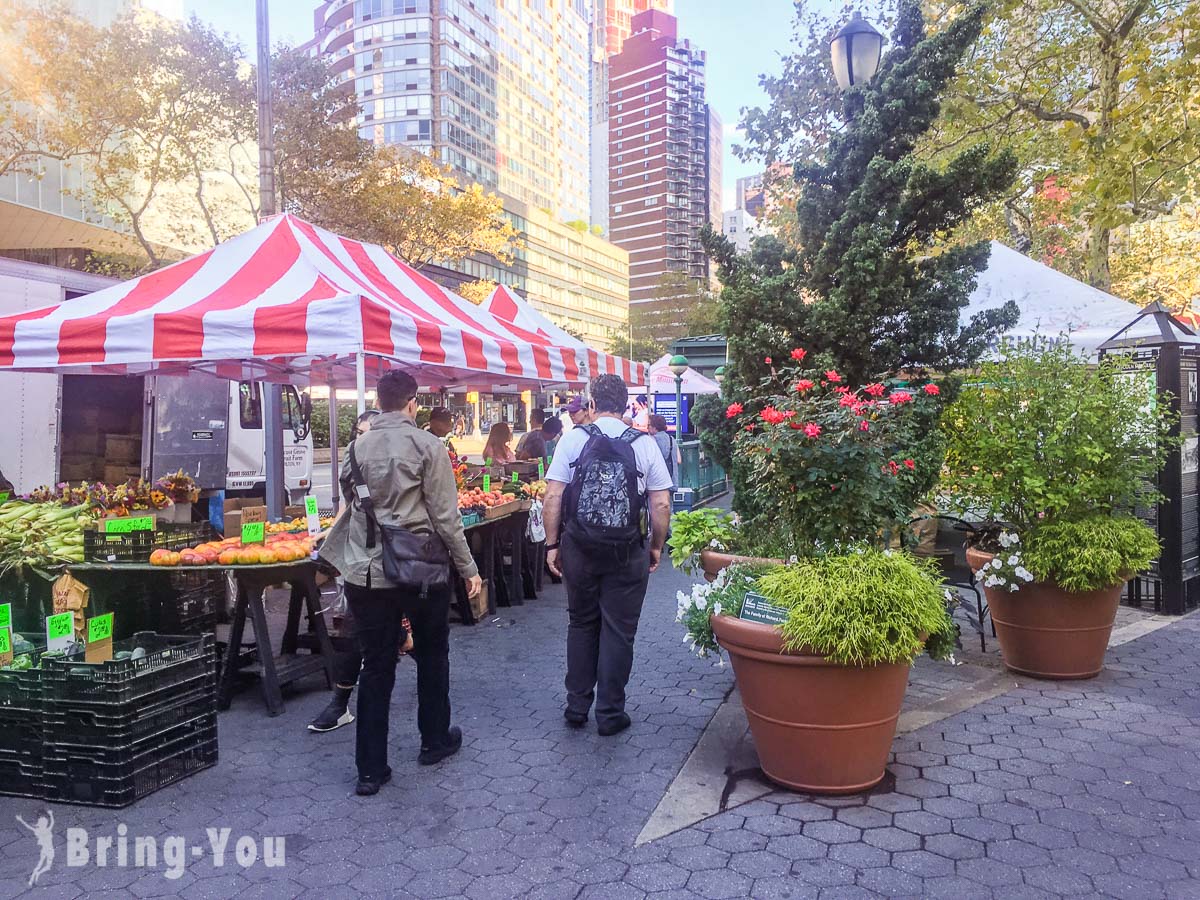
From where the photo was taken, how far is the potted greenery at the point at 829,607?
11.5ft

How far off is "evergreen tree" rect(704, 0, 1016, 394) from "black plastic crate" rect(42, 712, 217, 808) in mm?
4177

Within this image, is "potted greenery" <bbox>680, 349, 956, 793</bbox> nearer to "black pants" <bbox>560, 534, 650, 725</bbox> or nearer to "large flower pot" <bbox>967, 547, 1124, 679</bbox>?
"black pants" <bbox>560, 534, 650, 725</bbox>

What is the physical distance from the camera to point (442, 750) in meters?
4.18

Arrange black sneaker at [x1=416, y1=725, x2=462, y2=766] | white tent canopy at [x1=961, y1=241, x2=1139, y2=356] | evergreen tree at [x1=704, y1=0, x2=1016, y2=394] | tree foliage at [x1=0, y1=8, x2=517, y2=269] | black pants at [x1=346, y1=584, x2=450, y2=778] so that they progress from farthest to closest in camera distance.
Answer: tree foliage at [x1=0, y1=8, x2=517, y2=269]
white tent canopy at [x1=961, y1=241, x2=1139, y2=356]
evergreen tree at [x1=704, y1=0, x2=1016, y2=394]
black sneaker at [x1=416, y1=725, x2=462, y2=766]
black pants at [x1=346, y1=584, x2=450, y2=778]

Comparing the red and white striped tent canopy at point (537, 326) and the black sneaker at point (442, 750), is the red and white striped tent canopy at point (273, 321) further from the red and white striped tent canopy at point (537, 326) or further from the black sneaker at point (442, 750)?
the black sneaker at point (442, 750)

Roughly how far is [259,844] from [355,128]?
21.5 metres

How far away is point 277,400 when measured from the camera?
8.63 meters

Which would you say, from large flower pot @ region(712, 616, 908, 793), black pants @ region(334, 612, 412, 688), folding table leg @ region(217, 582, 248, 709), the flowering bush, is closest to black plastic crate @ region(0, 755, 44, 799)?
folding table leg @ region(217, 582, 248, 709)

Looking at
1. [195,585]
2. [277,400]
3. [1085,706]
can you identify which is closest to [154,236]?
[277,400]

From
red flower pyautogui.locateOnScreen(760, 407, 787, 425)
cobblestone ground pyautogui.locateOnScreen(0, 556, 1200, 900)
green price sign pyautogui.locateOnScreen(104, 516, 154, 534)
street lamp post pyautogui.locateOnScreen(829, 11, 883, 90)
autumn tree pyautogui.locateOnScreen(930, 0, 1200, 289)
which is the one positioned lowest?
cobblestone ground pyautogui.locateOnScreen(0, 556, 1200, 900)

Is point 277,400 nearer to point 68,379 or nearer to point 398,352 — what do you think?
point 398,352

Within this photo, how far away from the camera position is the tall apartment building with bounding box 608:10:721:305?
528ft

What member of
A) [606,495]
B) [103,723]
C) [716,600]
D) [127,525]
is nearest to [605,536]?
[606,495]

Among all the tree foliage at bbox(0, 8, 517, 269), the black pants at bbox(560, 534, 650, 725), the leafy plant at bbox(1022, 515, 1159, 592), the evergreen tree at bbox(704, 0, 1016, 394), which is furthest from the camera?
the tree foliage at bbox(0, 8, 517, 269)
